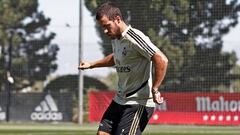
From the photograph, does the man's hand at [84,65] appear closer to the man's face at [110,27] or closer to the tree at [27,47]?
the man's face at [110,27]

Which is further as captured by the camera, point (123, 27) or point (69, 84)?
point (69, 84)

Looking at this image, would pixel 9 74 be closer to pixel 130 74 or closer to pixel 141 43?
pixel 130 74

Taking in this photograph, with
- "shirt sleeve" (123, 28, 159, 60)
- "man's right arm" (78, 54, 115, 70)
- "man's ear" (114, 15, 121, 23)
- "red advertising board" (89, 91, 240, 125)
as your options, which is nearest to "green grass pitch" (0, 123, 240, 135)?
"red advertising board" (89, 91, 240, 125)

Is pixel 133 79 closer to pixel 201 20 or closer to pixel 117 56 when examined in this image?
pixel 117 56

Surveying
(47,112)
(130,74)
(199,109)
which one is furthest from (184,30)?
(130,74)

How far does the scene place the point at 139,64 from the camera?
6.89 m

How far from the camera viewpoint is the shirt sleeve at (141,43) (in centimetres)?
672

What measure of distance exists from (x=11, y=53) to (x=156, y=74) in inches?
1210

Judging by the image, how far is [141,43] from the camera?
6.75m

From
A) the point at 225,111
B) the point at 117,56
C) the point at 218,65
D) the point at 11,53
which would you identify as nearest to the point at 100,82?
the point at 11,53

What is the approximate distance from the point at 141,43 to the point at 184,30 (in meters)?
26.0

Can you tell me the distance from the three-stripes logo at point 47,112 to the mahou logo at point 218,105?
634cm

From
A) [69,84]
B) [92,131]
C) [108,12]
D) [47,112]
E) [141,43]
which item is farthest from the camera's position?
[69,84]

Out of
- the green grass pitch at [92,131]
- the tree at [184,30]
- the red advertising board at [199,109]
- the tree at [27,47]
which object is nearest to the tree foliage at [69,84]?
the tree at [27,47]
